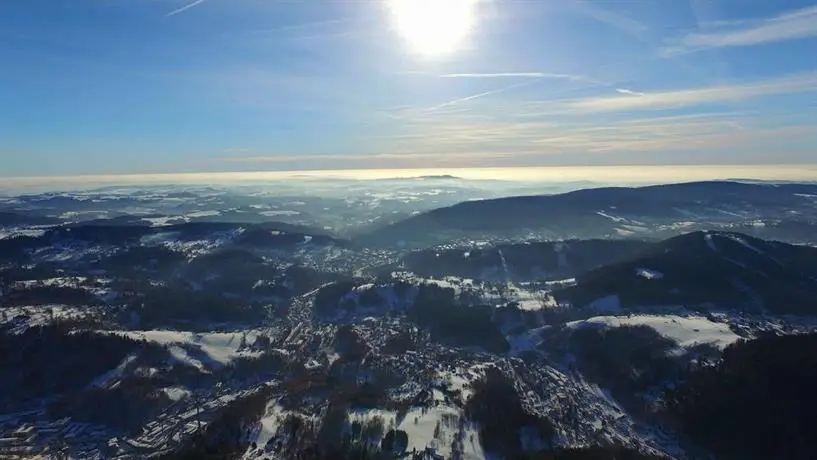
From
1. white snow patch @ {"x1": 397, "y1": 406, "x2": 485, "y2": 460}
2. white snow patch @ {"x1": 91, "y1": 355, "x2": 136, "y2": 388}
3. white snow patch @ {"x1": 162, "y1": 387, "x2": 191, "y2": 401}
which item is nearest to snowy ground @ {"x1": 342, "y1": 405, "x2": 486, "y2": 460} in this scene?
white snow patch @ {"x1": 397, "y1": 406, "x2": 485, "y2": 460}

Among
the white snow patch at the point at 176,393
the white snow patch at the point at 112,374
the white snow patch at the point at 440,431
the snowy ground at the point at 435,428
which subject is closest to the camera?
the white snow patch at the point at 440,431

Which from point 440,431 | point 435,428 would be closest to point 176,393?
point 435,428

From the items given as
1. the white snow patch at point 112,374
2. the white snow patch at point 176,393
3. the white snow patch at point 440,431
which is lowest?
the white snow patch at point 176,393

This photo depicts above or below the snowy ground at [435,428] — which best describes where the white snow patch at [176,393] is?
below

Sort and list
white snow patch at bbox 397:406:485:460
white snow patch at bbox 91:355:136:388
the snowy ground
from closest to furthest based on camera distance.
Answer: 1. white snow patch at bbox 397:406:485:460
2. the snowy ground
3. white snow patch at bbox 91:355:136:388

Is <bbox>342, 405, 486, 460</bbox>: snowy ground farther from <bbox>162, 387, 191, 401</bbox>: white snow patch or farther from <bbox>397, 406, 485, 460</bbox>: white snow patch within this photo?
<bbox>162, 387, 191, 401</bbox>: white snow patch

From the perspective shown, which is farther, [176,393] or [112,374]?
[112,374]

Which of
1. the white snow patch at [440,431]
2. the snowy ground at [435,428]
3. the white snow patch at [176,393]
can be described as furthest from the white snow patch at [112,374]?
the white snow patch at [440,431]

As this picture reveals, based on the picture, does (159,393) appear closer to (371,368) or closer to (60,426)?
(60,426)

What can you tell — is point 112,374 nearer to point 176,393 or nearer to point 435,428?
point 176,393

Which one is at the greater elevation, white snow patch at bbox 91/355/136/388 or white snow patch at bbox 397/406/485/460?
white snow patch at bbox 397/406/485/460

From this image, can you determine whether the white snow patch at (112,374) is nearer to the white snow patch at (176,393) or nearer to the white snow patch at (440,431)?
the white snow patch at (176,393)
